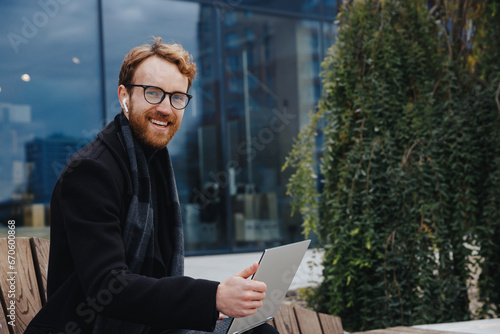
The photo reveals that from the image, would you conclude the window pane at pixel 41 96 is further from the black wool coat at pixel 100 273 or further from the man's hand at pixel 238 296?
the man's hand at pixel 238 296

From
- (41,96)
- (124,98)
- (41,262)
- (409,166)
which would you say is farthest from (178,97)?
(41,96)

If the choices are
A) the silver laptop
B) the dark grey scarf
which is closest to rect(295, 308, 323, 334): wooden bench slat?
the silver laptop

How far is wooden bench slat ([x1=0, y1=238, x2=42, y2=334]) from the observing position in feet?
6.61

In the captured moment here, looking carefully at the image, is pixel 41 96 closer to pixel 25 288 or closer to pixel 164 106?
pixel 25 288

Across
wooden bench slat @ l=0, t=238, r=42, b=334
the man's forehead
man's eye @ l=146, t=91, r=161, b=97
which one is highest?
the man's forehead

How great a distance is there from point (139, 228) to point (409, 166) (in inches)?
86.6

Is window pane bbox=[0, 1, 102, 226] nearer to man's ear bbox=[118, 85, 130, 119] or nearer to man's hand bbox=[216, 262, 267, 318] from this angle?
man's ear bbox=[118, 85, 130, 119]

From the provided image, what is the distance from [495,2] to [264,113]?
5.29 m

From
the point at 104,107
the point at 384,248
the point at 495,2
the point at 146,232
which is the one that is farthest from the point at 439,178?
the point at 104,107

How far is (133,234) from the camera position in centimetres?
152

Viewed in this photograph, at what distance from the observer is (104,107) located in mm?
7270

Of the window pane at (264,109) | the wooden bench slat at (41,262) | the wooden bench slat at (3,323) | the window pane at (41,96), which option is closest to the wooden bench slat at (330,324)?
the wooden bench slat at (41,262)

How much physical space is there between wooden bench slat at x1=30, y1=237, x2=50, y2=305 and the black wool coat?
0.64m

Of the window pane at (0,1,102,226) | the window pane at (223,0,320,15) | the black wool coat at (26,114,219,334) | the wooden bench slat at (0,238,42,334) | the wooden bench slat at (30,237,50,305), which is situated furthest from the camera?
the window pane at (223,0,320,15)
